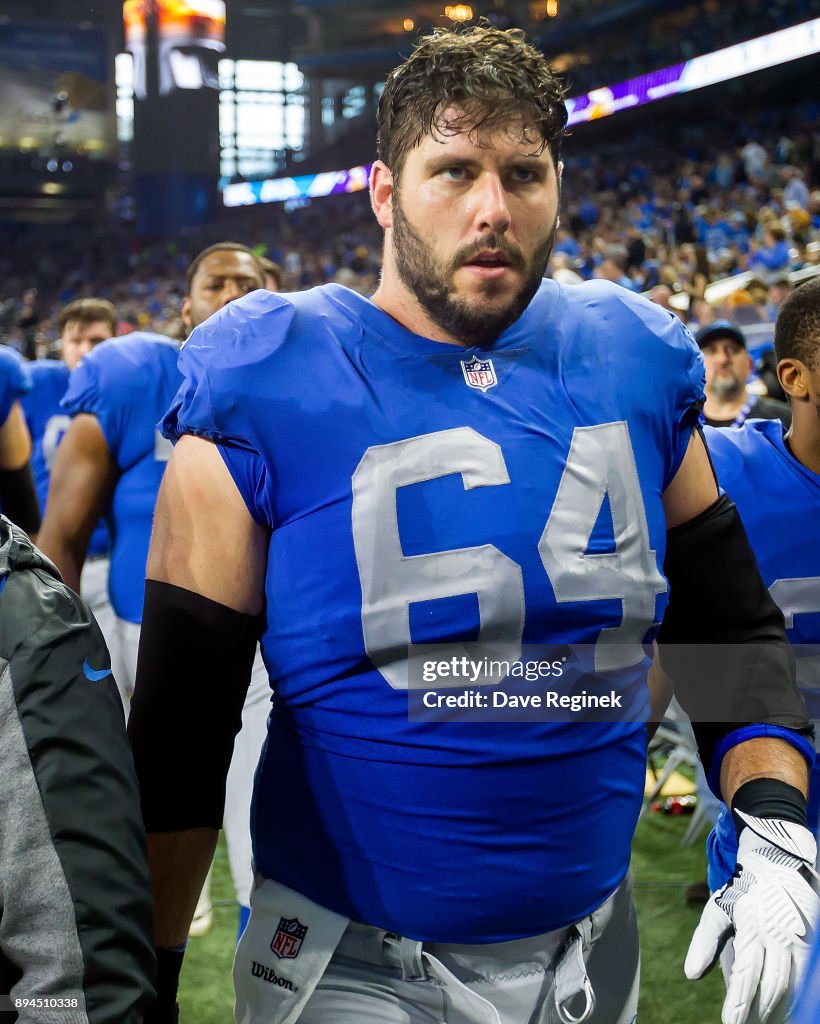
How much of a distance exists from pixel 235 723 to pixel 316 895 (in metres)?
0.22

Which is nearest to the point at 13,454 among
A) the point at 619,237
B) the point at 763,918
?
the point at 763,918

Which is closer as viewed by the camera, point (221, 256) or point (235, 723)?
point (235, 723)

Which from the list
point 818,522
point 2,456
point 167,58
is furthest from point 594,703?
point 167,58

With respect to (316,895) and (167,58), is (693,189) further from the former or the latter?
(316,895)

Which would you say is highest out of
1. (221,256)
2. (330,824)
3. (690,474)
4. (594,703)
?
(221,256)

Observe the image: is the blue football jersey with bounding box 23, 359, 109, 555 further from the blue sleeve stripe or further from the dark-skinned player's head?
the blue sleeve stripe

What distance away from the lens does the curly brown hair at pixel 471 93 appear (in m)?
1.36

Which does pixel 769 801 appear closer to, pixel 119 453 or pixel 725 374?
pixel 119 453

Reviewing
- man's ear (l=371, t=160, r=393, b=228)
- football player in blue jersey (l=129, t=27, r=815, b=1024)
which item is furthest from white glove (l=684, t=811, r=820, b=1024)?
man's ear (l=371, t=160, r=393, b=228)

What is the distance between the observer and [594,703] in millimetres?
1358

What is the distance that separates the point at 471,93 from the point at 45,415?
3.64 metres

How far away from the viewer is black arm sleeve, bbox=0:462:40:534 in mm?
3174

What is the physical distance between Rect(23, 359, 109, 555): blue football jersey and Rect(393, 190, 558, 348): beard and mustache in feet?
11.3

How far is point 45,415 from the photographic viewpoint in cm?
464
